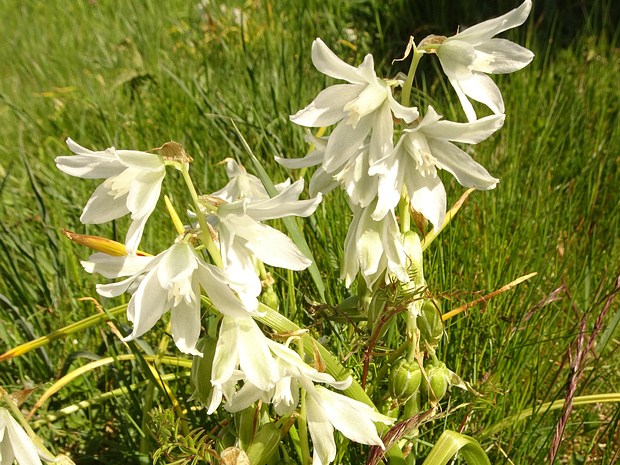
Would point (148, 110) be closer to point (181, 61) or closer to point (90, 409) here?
point (181, 61)

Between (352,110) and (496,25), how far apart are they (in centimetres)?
23

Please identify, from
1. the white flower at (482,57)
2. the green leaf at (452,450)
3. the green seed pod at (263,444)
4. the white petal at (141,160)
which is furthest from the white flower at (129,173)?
the green leaf at (452,450)

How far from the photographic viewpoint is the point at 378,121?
87cm

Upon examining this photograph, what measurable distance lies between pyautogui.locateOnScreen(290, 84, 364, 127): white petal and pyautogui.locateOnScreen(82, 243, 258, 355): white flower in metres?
0.28

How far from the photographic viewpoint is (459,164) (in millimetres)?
915

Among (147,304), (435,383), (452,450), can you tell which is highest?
(147,304)

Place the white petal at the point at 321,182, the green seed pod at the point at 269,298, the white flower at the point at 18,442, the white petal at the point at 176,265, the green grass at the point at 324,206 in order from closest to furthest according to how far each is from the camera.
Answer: the white petal at the point at 176,265
the white flower at the point at 18,442
the white petal at the point at 321,182
the green seed pod at the point at 269,298
the green grass at the point at 324,206

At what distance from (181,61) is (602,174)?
7.46ft

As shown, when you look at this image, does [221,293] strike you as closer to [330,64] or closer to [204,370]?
[204,370]

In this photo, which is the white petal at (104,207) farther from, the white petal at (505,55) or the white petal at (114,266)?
the white petal at (505,55)

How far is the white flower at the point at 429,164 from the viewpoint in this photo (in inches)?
32.7

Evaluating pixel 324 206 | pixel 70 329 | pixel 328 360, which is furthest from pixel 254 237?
pixel 324 206

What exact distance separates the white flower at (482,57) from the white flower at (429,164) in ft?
0.15

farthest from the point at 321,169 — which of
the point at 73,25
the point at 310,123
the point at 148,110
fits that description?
the point at 73,25
